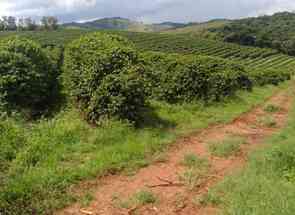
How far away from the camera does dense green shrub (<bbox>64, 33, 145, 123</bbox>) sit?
9.24 metres

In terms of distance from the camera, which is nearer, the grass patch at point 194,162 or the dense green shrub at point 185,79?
the grass patch at point 194,162

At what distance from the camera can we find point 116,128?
28.1 feet

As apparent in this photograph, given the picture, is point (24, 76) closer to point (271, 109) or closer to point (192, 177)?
point (192, 177)

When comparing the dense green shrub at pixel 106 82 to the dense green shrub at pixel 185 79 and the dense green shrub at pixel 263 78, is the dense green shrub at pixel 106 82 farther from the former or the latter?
the dense green shrub at pixel 263 78

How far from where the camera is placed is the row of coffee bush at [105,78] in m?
9.34

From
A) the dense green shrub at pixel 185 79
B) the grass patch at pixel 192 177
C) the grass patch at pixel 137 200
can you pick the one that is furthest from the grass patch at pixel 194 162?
the dense green shrub at pixel 185 79

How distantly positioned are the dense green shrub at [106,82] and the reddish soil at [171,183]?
58.5 inches

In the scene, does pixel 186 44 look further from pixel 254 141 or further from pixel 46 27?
pixel 254 141

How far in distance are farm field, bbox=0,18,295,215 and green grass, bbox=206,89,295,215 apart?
6 centimetres

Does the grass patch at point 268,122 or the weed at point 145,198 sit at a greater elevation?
the weed at point 145,198

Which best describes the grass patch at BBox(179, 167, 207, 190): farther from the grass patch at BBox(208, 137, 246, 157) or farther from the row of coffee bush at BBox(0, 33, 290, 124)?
the row of coffee bush at BBox(0, 33, 290, 124)

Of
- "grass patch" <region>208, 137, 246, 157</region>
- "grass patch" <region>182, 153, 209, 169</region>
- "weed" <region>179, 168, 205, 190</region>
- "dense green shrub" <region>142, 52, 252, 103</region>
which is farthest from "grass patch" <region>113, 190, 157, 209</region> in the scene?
"dense green shrub" <region>142, 52, 252, 103</region>

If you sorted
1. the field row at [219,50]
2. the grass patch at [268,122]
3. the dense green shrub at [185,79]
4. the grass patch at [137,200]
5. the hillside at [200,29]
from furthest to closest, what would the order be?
the hillside at [200,29] → the field row at [219,50] → the dense green shrub at [185,79] → the grass patch at [268,122] → the grass patch at [137,200]

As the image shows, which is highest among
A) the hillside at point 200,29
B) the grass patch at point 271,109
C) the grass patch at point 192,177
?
the hillside at point 200,29
